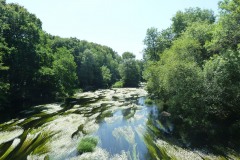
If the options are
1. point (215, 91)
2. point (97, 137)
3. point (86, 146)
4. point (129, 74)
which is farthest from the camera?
point (129, 74)

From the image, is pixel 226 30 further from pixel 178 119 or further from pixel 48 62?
pixel 48 62

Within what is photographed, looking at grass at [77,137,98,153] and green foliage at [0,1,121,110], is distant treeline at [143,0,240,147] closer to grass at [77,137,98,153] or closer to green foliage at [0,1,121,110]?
grass at [77,137,98,153]

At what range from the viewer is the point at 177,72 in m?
28.5

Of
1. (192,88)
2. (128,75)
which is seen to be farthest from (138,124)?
(128,75)

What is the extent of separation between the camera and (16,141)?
912 inches

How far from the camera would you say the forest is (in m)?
24.6

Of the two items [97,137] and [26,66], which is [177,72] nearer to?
[97,137]

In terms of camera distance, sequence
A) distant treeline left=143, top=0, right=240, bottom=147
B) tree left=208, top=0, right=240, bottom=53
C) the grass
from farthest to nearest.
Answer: tree left=208, top=0, right=240, bottom=53, distant treeline left=143, top=0, right=240, bottom=147, the grass

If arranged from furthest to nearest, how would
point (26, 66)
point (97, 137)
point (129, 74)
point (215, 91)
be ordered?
1. point (129, 74)
2. point (26, 66)
3. point (215, 91)
4. point (97, 137)

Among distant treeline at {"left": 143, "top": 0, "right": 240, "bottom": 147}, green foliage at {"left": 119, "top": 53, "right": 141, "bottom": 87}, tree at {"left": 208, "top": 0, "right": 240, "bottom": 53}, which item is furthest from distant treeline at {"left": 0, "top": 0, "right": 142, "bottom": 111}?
green foliage at {"left": 119, "top": 53, "right": 141, "bottom": 87}

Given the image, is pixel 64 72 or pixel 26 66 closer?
pixel 26 66

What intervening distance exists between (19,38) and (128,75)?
65582mm

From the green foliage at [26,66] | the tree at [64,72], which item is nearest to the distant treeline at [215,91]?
the green foliage at [26,66]

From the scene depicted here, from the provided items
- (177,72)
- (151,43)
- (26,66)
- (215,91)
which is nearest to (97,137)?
(177,72)
